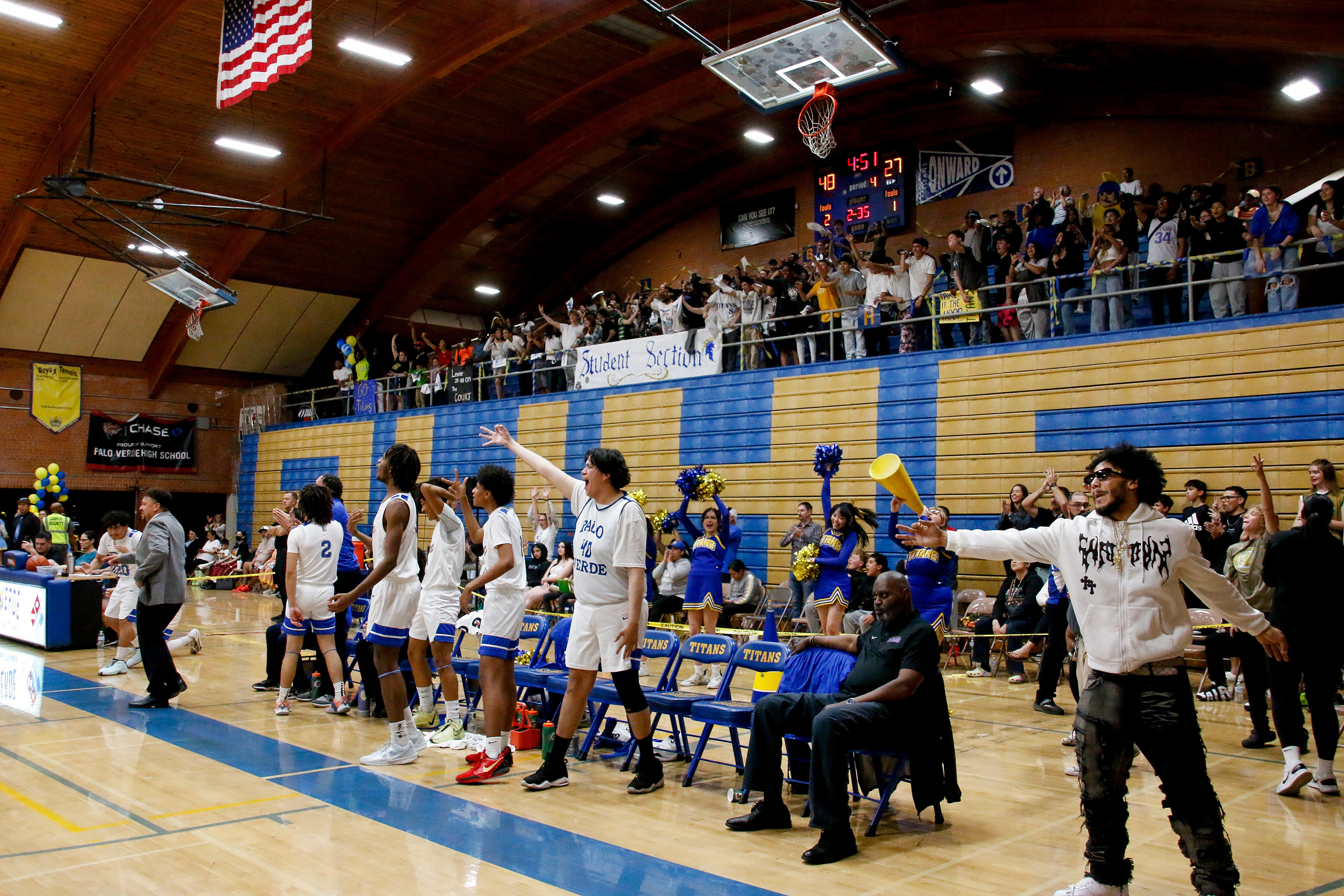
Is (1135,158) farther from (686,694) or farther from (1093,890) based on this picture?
(1093,890)

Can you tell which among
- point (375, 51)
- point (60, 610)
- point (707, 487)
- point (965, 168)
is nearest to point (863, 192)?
point (965, 168)

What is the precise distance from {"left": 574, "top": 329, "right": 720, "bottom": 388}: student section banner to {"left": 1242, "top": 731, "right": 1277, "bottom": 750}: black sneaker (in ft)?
32.4

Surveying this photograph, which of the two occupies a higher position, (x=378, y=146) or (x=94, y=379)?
(x=378, y=146)

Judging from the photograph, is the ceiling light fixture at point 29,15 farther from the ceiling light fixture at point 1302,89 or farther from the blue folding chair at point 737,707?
the ceiling light fixture at point 1302,89

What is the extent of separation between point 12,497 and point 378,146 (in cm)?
1282

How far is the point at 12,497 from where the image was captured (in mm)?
24156

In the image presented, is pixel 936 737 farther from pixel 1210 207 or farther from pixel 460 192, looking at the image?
pixel 460 192

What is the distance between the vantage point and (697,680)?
957cm

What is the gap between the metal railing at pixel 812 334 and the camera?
11055 millimetres

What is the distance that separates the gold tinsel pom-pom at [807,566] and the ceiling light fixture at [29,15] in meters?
14.8

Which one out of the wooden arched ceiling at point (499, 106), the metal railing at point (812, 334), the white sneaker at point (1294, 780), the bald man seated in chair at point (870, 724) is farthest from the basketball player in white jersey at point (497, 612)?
the wooden arched ceiling at point (499, 106)

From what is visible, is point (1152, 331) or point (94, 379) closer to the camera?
point (1152, 331)

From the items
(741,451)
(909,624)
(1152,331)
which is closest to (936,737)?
(909,624)

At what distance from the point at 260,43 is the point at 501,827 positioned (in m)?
11.7
